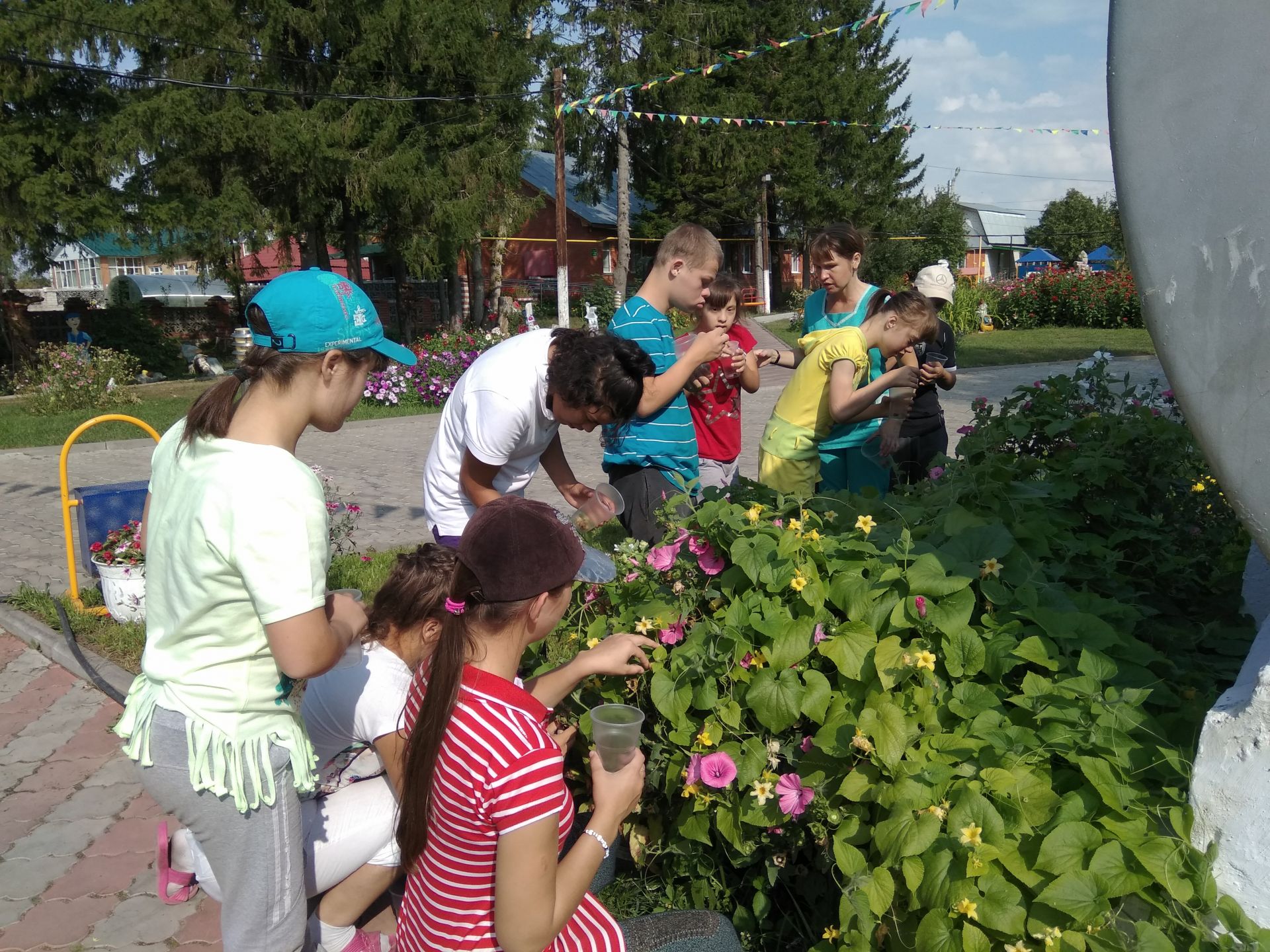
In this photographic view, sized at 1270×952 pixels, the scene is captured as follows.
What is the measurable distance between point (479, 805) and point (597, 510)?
1.61 m

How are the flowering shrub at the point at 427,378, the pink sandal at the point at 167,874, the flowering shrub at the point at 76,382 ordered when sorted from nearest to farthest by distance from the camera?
1. the pink sandal at the point at 167,874
2. the flowering shrub at the point at 427,378
3. the flowering shrub at the point at 76,382

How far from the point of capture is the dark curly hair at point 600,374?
2.97 meters

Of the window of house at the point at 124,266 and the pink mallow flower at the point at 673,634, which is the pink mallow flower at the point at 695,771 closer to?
the pink mallow flower at the point at 673,634

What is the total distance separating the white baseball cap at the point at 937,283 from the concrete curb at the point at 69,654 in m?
4.16

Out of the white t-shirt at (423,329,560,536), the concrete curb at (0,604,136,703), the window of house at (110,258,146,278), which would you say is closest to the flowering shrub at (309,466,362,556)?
the concrete curb at (0,604,136,703)

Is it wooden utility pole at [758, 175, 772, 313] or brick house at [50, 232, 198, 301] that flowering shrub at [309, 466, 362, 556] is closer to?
wooden utility pole at [758, 175, 772, 313]

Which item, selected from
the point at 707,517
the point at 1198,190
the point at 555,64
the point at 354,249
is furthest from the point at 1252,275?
the point at 555,64

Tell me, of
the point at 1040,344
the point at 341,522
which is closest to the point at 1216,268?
the point at 341,522

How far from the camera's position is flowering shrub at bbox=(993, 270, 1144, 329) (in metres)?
27.2

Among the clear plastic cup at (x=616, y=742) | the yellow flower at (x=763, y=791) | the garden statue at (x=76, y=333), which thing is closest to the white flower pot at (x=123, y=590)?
the clear plastic cup at (x=616, y=742)

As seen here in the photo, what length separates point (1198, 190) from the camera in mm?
1592

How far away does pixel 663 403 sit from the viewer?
12.0ft

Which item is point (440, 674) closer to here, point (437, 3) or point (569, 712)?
point (569, 712)

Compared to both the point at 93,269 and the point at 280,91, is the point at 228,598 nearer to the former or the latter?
the point at 280,91
